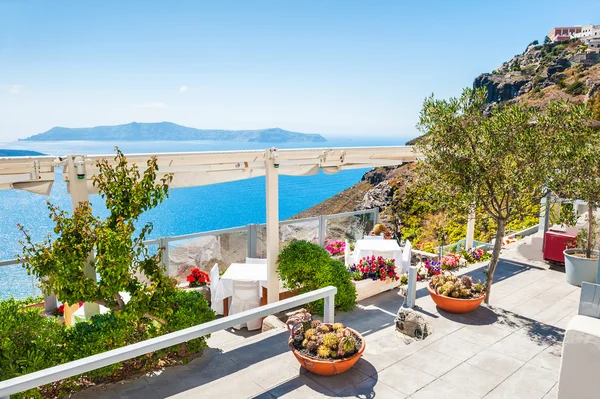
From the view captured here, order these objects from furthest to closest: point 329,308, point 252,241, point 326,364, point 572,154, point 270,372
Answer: point 252,241 < point 572,154 < point 329,308 < point 270,372 < point 326,364

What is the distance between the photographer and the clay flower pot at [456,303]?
6301 millimetres

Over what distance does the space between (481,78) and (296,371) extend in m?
109

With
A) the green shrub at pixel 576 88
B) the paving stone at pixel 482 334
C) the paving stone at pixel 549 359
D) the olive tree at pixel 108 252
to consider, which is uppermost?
the green shrub at pixel 576 88

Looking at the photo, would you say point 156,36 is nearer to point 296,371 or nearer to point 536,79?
point 296,371

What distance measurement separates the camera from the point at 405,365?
15.9 ft

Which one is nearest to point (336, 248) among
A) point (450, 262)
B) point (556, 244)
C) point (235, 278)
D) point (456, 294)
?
point (450, 262)

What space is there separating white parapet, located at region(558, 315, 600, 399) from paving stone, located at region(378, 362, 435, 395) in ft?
4.45

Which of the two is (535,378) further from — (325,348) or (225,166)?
(225,166)

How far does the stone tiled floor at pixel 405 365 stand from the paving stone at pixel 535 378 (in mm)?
12

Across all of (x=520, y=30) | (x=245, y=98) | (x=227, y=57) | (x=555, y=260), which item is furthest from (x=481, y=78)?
(x=555, y=260)

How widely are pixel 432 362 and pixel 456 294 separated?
5.89ft

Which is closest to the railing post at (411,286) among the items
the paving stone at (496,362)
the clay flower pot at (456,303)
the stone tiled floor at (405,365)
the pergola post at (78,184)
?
the stone tiled floor at (405,365)

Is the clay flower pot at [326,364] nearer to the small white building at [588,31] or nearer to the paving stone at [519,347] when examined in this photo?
the paving stone at [519,347]

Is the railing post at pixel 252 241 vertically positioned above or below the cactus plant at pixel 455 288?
above
